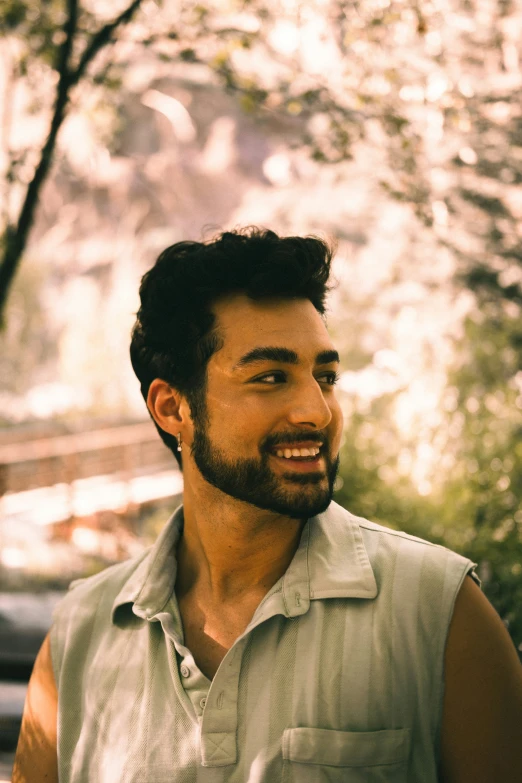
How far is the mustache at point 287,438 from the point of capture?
60.7 inches

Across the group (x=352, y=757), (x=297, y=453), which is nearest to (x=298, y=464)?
(x=297, y=453)

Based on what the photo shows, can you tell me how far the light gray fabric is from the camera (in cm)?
137

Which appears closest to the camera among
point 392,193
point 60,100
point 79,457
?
point 60,100

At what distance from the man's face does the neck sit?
7cm

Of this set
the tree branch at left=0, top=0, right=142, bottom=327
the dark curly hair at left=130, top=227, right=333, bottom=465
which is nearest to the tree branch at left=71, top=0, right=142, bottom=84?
the tree branch at left=0, top=0, right=142, bottom=327

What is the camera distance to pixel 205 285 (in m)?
1.70

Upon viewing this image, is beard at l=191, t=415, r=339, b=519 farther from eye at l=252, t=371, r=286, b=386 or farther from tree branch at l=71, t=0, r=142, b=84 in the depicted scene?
tree branch at l=71, t=0, r=142, b=84

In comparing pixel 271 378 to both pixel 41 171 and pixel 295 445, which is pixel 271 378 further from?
pixel 41 171

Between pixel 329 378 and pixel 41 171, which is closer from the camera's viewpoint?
pixel 329 378

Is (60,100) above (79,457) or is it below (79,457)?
above

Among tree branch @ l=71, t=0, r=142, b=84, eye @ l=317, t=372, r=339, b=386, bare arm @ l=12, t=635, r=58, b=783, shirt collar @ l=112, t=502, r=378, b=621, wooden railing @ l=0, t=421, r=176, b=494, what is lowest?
wooden railing @ l=0, t=421, r=176, b=494

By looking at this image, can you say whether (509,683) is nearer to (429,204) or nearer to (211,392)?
(211,392)

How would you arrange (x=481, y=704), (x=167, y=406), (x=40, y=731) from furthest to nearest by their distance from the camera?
1. (x=167, y=406)
2. (x=40, y=731)
3. (x=481, y=704)

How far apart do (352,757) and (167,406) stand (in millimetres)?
875
